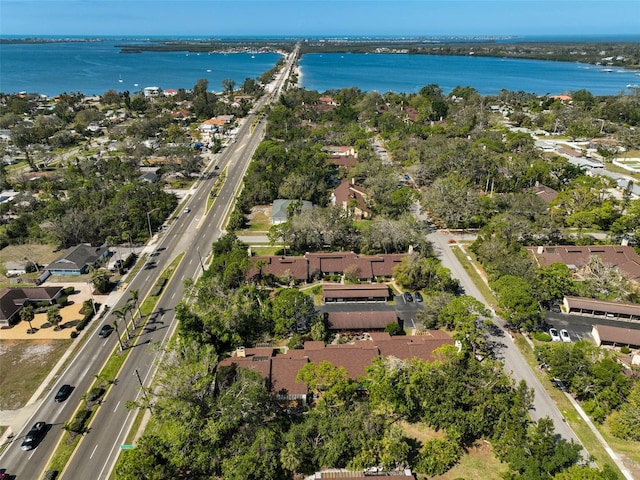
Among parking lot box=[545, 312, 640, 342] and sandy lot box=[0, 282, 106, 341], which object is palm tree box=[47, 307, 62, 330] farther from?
parking lot box=[545, 312, 640, 342]

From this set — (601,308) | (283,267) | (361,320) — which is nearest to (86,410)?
(283,267)

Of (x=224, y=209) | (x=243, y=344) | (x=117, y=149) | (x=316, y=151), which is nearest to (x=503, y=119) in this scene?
(x=316, y=151)

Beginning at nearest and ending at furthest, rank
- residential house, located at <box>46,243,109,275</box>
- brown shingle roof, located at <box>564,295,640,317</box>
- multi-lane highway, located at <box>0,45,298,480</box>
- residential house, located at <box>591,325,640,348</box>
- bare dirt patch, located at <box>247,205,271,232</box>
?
multi-lane highway, located at <box>0,45,298,480</box>, residential house, located at <box>591,325,640,348</box>, brown shingle roof, located at <box>564,295,640,317</box>, residential house, located at <box>46,243,109,275</box>, bare dirt patch, located at <box>247,205,271,232</box>

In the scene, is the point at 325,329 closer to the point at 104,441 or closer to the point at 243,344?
the point at 243,344

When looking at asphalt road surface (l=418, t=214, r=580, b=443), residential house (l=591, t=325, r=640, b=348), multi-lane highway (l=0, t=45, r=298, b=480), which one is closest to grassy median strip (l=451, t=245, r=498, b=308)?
asphalt road surface (l=418, t=214, r=580, b=443)

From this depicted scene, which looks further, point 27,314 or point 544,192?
point 544,192

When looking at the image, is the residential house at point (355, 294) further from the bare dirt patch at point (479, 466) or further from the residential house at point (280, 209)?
the residential house at point (280, 209)

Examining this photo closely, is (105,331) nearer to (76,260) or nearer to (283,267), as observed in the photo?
(76,260)
